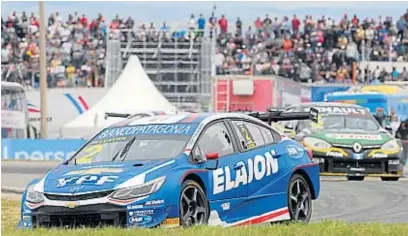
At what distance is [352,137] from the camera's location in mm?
17844

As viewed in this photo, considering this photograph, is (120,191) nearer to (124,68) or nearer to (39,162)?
(39,162)

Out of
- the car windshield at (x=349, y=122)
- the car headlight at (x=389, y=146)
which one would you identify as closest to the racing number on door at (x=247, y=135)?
the car headlight at (x=389, y=146)

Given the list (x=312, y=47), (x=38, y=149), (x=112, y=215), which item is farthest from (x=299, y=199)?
(x=312, y=47)

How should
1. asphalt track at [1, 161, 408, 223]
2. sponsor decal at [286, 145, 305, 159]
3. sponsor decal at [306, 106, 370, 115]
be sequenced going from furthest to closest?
sponsor decal at [306, 106, 370, 115]
asphalt track at [1, 161, 408, 223]
sponsor decal at [286, 145, 305, 159]

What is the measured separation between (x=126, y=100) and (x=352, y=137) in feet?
52.1

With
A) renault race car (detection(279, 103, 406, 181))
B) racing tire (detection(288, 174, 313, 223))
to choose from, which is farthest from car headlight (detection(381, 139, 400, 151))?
racing tire (detection(288, 174, 313, 223))

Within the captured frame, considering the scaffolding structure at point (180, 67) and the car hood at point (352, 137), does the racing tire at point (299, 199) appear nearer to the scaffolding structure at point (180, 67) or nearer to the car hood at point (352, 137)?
the car hood at point (352, 137)

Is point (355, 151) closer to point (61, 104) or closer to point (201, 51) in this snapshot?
point (201, 51)

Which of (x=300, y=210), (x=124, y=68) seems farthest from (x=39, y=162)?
(x=300, y=210)

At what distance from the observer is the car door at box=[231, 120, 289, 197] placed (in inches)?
403

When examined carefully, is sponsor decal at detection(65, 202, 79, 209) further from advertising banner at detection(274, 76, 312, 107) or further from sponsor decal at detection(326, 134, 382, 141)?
advertising banner at detection(274, 76, 312, 107)

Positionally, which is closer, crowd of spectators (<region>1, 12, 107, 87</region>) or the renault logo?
the renault logo

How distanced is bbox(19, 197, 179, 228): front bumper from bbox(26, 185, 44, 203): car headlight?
134mm

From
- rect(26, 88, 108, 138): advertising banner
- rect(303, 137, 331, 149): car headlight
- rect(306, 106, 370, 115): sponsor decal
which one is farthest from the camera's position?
rect(26, 88, 108, 138): advertising banner
